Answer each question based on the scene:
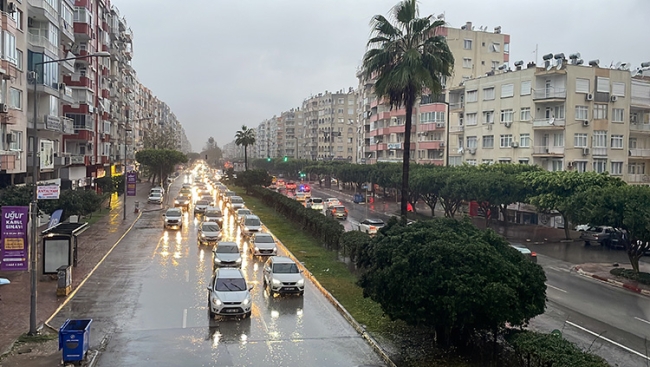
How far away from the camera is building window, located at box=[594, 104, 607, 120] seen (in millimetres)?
54875

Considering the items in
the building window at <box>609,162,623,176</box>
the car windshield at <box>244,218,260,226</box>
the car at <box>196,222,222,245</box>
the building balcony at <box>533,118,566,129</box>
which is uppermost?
the building balcony at <box>533,118,566,129</box>

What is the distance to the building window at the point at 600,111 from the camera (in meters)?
54.9

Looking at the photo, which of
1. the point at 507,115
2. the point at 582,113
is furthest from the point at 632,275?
the point at 507,115

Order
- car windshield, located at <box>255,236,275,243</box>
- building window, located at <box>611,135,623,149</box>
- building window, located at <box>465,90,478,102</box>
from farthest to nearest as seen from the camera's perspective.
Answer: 1. building window, located at <box>465,90,478,102</box>
2. building window, located at <box>611,135,623,149</box>
3. car windshield, located at <box>255,236,275,243</box>

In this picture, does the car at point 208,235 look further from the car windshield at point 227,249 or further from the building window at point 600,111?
the building window at point 600,111

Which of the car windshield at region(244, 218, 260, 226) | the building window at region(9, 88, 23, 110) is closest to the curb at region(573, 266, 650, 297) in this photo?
the car windshield at region(244, 218, 260, 226)

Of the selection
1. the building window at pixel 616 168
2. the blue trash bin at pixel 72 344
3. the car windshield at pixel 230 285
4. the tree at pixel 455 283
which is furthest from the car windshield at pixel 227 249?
the building window at pixel 616 168

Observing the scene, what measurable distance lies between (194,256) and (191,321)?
563 inches

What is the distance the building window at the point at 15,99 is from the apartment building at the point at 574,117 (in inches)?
1721

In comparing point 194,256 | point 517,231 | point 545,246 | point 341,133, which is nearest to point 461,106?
point 517,231

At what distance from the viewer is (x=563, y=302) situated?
23.3 meters

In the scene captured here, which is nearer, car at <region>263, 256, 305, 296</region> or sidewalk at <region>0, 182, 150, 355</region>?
sidewalk at <region>0, 182, 150, 355</region>

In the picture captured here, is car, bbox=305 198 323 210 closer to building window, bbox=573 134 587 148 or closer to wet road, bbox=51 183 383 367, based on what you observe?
building window, bbox=573 134 587 148

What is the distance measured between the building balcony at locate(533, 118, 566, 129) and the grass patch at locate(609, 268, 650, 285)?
26654mm
